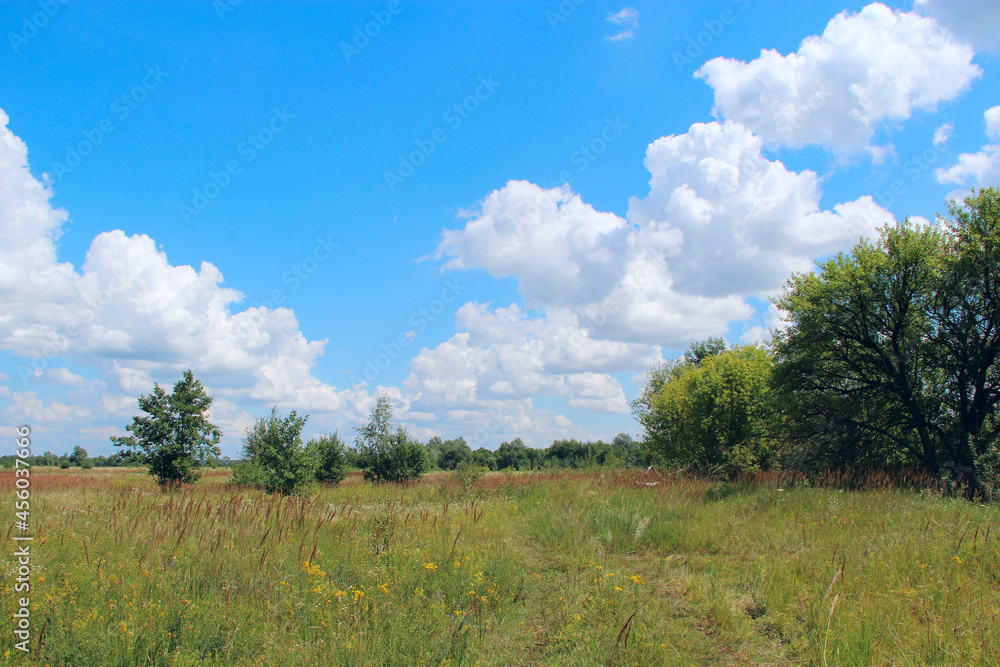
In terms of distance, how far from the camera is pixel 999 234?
1827 cm

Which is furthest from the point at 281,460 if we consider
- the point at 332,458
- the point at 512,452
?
the point at 512,452

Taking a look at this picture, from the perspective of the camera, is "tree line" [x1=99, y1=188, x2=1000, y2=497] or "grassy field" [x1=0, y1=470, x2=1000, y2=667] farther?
"tree line" [x1=99, y1=188, x2=1000, y2=497]

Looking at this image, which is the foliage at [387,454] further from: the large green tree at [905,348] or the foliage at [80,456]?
the foliage at [80,456]

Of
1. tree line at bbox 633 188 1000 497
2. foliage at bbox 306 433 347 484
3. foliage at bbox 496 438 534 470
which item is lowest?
foliage at bbox 496 438 534 470

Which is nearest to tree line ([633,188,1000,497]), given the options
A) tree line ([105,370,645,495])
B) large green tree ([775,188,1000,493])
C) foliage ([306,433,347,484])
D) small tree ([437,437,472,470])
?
large green tree ([775,188,1000,493])

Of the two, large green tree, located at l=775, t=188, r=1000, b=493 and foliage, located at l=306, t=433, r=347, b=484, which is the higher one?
large green tree, located at l=775, t=188, r=1000, b=493

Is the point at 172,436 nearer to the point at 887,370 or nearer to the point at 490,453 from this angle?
the point at 887,370

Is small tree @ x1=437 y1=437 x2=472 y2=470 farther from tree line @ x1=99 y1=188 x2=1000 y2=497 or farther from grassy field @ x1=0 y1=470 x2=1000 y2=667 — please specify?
grassy field @ x1=0 y1=470 x2=1000 y2=667

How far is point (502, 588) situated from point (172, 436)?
28.1 m

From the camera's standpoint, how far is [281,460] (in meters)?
16.9

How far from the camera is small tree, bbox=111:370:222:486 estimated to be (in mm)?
26875

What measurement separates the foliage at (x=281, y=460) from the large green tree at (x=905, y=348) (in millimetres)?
19132

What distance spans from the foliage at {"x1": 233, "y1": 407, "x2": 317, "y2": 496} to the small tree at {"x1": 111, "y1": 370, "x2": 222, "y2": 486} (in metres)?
12.7

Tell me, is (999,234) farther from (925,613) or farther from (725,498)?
(925,613)
